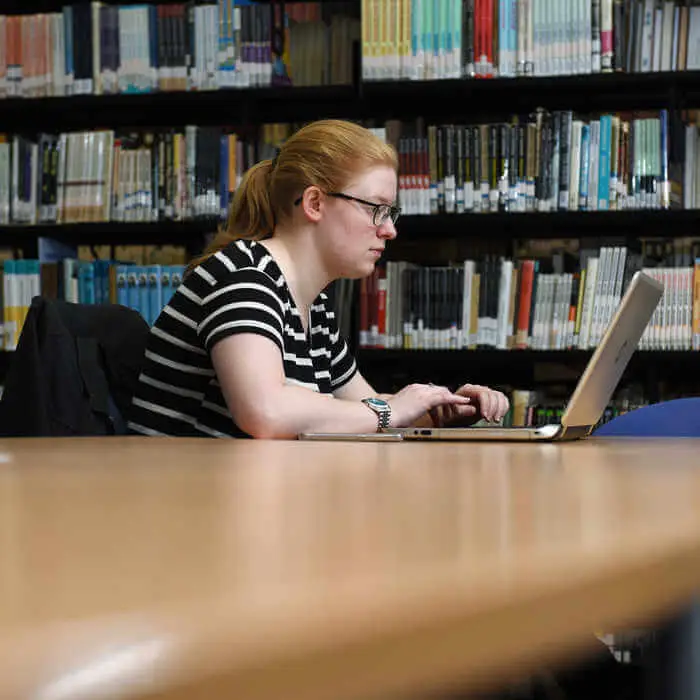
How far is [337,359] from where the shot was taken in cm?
213

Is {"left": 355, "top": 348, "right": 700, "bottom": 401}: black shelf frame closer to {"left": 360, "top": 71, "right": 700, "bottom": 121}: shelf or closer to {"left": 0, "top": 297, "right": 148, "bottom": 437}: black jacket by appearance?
{"left": 360, "top": 71, "right": 700, "bottom": 121}: shelf

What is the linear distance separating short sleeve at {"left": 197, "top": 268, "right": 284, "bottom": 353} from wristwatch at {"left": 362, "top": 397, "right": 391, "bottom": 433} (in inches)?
6.4

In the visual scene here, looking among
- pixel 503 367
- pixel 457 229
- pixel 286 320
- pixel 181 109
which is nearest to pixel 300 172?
pixel 286 320

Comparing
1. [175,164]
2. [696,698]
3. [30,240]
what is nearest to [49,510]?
[696,698]

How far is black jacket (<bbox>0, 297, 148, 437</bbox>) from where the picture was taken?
5.75 ft

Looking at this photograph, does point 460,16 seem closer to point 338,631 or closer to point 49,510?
point 49,510

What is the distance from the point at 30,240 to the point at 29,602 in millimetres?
3488

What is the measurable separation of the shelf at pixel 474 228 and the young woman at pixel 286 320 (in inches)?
43.5

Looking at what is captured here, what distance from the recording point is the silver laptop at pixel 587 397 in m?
1.25

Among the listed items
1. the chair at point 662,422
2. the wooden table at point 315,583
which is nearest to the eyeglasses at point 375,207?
the chair at point 662,422

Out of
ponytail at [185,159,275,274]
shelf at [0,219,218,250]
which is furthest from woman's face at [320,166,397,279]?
shelf at [0,219,218,250]

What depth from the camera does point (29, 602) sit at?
17cm

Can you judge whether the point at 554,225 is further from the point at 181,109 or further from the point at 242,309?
the point at 242,309

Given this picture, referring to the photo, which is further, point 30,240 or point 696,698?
point 30,240
